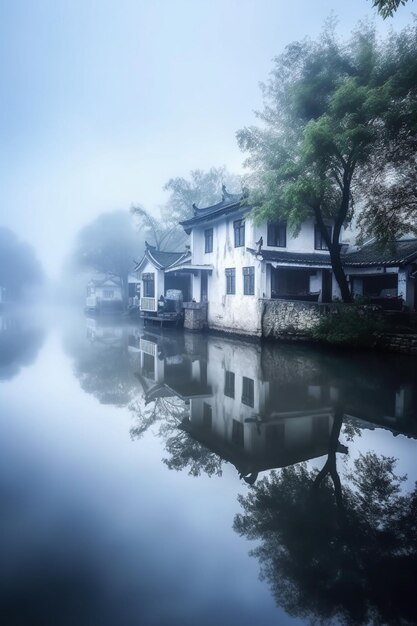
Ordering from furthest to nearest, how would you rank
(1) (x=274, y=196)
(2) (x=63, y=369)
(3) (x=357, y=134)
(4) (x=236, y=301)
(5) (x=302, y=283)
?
(5) (x=302, y=283) → (4) (x=236, y=301) → (1) (x=274, y=196) → (3) (x=357, y=134) → (2) (x=63, y=369)

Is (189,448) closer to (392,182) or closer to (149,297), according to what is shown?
(392,182)

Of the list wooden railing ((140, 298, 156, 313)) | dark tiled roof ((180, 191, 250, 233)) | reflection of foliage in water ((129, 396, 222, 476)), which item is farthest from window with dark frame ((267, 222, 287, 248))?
reflection of foliage in water ((129, 396, 222, 476))

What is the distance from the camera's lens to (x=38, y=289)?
312 feet

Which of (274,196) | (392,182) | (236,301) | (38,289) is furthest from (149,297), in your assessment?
(38,289)

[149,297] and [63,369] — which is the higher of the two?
[149,297]

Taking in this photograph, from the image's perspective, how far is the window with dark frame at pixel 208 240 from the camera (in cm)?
2275

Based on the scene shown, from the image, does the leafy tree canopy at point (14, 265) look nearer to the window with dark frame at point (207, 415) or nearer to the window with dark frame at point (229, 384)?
the window with dark frame at point (229, 384)

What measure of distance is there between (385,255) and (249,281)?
308 inches

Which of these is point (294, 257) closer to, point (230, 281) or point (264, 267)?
point (264, 267)

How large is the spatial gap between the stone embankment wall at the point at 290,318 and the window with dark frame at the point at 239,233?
4286mm

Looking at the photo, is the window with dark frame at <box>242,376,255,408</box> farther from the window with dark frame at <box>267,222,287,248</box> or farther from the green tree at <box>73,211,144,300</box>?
the green tree at <box>73,211,144,300</box>

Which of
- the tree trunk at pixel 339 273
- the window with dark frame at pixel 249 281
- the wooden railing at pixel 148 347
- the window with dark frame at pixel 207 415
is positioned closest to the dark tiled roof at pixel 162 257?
the window with dark frame at pixel 249 281

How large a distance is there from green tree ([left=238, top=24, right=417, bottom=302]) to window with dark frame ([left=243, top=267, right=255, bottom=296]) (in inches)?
157

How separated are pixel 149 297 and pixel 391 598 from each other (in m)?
25.0
